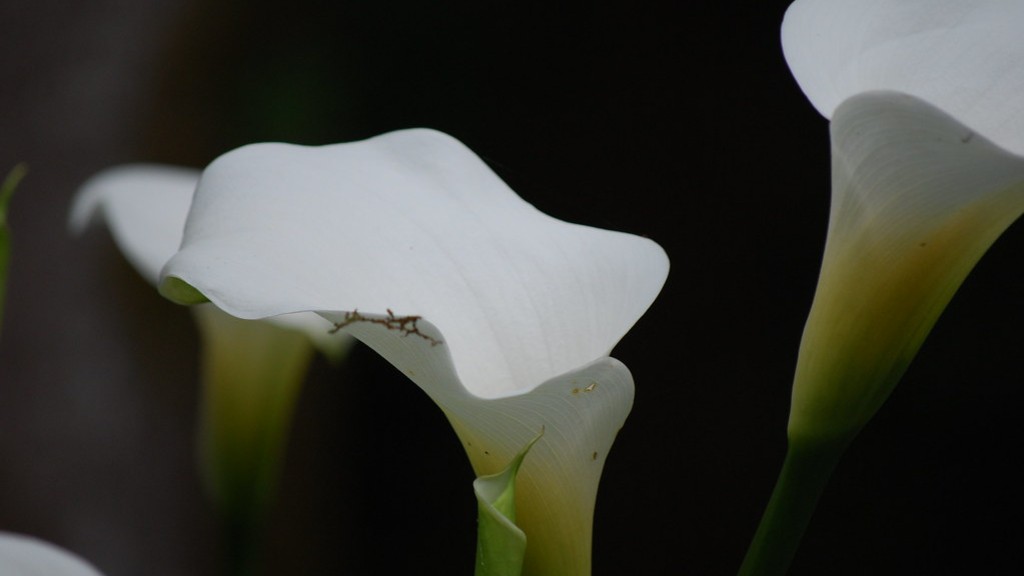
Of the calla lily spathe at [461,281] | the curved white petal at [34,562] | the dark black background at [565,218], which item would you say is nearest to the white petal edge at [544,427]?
the calla lily spathe at [461,281]

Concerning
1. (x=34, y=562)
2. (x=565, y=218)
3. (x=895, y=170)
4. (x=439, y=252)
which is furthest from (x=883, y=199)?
(x=565, y=218)

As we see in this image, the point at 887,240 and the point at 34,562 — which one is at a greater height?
the point at 887,240

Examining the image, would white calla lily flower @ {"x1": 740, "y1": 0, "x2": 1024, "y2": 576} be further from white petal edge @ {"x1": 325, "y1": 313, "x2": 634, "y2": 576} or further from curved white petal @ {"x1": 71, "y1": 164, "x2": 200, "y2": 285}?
curved white petal @ {"x1": 71, "y1": 164, "x2": 200, "y2": 285}

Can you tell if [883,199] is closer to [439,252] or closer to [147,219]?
[439,252]

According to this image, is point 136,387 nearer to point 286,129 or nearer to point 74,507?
point 74,507

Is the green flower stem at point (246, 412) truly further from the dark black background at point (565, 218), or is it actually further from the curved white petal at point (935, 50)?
the dark black background at point (565, 218)

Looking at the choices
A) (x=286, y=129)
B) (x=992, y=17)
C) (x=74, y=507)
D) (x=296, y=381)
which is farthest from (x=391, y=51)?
(x=992, y=17)

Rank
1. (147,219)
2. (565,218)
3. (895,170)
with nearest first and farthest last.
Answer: (895,170) < (147,219) < (565,218)
